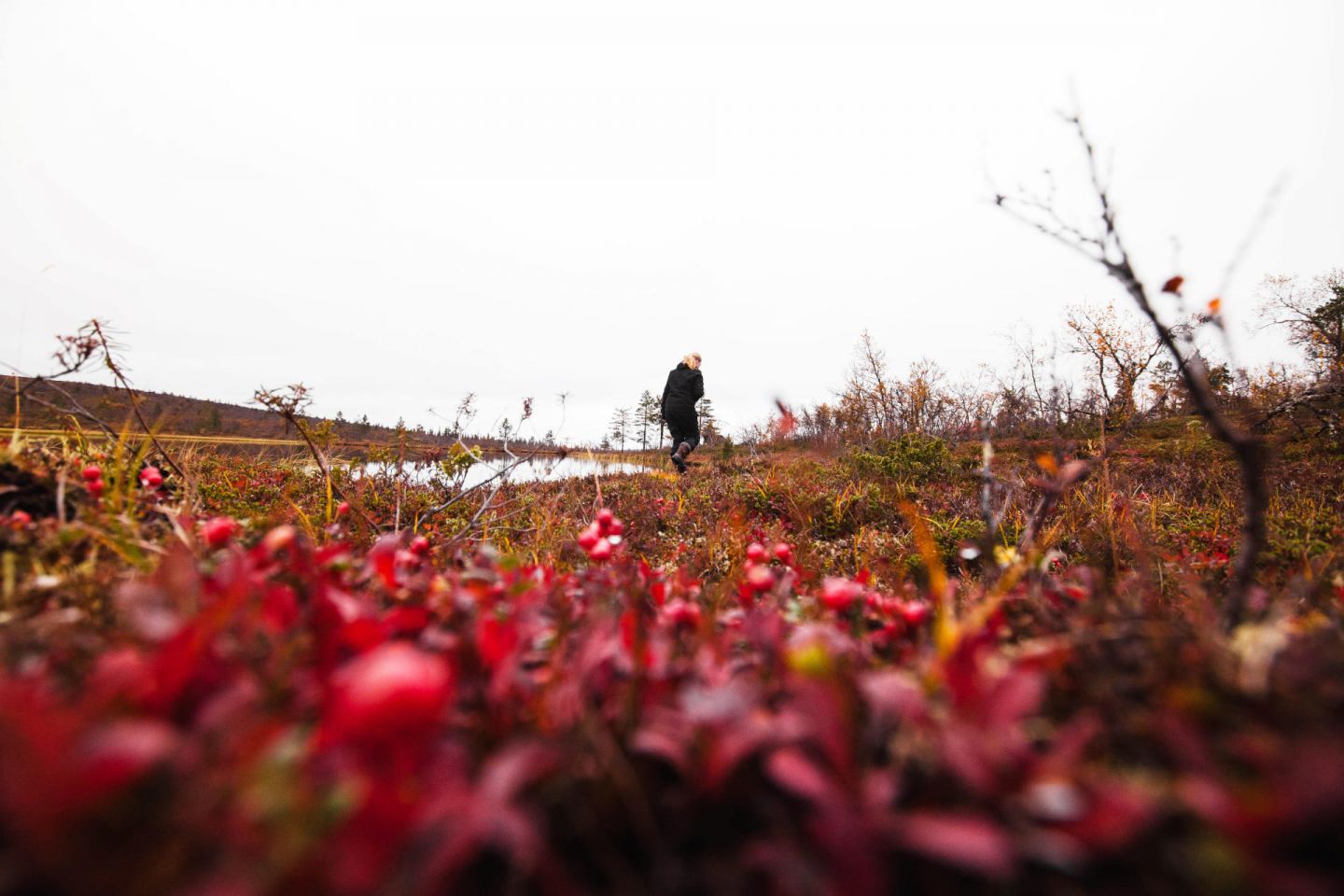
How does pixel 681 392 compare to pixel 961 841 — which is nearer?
pixel 961 841

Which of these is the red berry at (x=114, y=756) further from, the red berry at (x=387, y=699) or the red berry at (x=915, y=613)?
the red berry at (x=915, y=613)

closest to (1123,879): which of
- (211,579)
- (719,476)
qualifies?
(211,579)

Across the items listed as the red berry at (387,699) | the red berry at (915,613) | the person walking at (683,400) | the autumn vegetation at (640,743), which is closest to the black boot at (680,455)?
the person walking at (683,400)

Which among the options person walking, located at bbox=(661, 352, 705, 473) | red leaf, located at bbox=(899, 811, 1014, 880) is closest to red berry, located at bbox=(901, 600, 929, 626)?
red leaf, located at bbox=(899, 811, 1014, 880)

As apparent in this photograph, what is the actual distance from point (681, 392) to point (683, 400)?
0.65 ft

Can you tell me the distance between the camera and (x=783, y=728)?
608 mm

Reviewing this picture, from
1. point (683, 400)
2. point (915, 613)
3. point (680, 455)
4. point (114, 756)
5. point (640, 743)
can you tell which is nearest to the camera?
point (114, 756)

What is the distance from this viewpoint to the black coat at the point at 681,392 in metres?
11.9

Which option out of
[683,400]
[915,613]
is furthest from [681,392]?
[915,613]

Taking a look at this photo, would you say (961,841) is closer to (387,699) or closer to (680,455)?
(387,699)

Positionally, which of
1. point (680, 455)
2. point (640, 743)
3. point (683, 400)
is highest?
point (683, 400)

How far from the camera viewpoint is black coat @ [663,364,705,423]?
39.0 feet

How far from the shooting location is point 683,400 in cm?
1188

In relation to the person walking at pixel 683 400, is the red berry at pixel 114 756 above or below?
below
